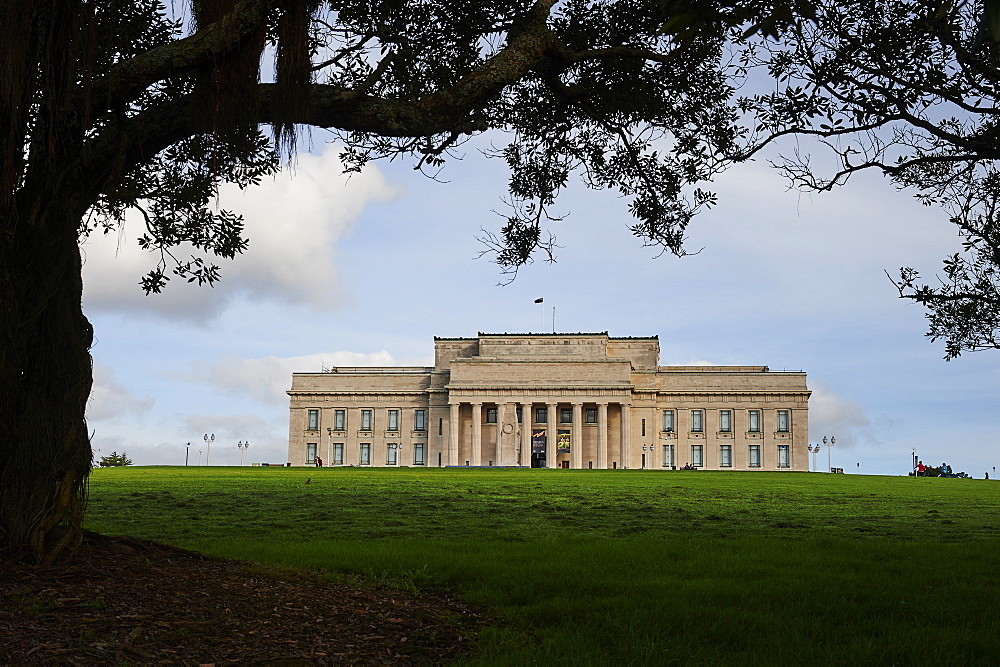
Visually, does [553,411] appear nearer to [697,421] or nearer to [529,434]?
[529,434]

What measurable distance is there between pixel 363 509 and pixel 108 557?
9794 mm

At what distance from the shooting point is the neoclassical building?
3150 inches

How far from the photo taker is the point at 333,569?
28.0 feet

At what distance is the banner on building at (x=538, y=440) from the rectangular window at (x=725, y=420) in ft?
51.3

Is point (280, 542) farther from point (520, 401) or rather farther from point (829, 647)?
point (520, 401)

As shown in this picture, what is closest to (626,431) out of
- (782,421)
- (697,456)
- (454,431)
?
(697,456)

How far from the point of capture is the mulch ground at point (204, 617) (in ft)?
17.5

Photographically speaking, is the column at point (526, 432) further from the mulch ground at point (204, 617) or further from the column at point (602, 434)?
the mulch ground at point (204, 617)

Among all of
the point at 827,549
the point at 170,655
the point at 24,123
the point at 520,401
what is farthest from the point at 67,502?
the point at 520,401

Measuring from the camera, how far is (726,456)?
272 feet

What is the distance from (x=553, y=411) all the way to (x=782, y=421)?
19910 millimetres

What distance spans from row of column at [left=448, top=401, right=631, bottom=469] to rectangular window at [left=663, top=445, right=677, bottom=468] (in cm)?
467

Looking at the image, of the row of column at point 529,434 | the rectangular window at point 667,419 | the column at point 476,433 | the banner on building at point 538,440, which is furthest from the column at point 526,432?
the rectangular window at point 667,419

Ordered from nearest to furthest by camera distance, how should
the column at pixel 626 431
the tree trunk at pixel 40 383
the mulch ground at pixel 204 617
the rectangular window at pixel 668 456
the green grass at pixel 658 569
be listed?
1. the mulch ground at pixel 204 617
2. the green grass at pixel 658 569
3. the tree trunk at pixel 40 383
4. the column at pixel 626 431
5. the rectangular window at pixel 668 456
